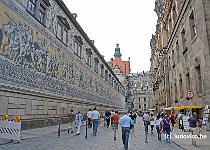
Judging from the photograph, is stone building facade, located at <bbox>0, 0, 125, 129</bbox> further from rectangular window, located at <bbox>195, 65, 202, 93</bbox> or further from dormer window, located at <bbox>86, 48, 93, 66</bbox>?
rectangular window, located at <bbox>195, 65, 202, 93</bbox>

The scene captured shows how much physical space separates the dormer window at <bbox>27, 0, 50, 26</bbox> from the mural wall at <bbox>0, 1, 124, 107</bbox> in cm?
64

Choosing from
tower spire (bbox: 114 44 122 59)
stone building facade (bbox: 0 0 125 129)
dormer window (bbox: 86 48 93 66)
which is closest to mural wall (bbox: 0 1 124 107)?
stone building facade (bbox: 0 0 125 129)

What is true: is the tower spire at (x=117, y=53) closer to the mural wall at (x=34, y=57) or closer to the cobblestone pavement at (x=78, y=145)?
the mural wall at (x=34, y=57)

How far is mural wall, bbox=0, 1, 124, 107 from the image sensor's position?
43.0 ft

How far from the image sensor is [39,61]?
17.1m

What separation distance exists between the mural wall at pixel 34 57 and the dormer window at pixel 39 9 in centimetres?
64

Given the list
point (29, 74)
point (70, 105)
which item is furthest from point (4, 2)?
point (70, 105)

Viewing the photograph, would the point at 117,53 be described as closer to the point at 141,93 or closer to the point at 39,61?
the point at 141,93

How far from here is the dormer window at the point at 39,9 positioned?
16.6 metres

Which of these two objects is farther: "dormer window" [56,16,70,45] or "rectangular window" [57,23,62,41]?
"dormer window" [56,16,70,45]

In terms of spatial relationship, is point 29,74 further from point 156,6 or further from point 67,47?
point 156,6

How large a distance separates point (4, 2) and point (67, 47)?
11646 mm

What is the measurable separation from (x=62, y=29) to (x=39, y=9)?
5.37 m

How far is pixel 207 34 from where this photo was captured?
49.4 feet
